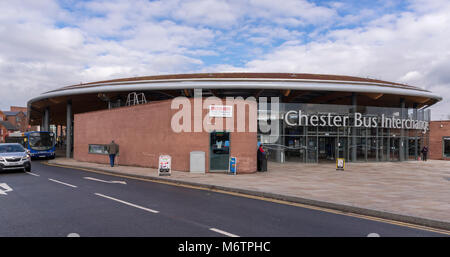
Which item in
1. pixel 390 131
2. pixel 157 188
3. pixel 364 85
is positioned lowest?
pixel 157 188

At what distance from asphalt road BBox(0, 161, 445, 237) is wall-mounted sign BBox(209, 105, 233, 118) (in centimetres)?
630

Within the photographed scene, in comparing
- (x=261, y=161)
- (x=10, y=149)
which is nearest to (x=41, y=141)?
(x=10, y=149)

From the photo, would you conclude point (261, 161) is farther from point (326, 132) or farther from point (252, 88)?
point (326, 132)

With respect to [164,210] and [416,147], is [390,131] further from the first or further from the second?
[164,210]

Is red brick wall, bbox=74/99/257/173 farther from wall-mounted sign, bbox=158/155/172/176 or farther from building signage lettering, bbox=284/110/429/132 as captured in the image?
building signage lettering, bbox=284/110/429/132

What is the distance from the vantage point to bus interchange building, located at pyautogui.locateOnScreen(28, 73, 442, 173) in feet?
53.1

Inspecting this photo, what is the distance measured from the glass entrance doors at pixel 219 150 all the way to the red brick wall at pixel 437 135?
27510mm

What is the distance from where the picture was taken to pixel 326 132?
990 inches

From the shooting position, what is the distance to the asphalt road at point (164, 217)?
234 inches

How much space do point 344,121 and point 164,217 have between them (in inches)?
846

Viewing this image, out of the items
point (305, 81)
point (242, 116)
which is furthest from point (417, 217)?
point (305, 81)

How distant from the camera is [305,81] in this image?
25766 millimetres
